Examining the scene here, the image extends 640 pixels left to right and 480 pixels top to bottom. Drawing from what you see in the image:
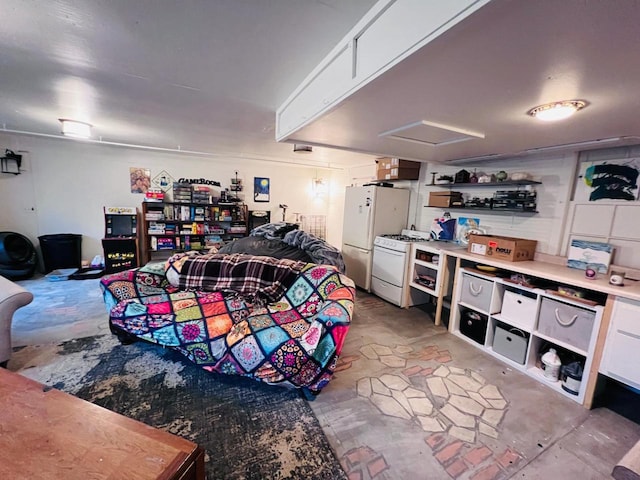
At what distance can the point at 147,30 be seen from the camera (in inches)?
51.1

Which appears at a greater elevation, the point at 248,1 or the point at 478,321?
the point at 248,1

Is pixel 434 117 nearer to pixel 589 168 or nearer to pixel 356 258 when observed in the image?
pixel 589 168

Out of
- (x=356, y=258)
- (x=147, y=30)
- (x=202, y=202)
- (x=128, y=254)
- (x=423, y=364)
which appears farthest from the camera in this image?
(x=202, y=202)

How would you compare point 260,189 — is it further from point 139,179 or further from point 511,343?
point 511,343

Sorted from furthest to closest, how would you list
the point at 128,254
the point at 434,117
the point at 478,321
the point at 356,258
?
the point at 128,254 → the point at 356,258 → the point at 478,321 → the point at 434,117

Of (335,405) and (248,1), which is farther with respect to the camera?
(335,405)

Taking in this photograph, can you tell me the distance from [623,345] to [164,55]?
3361 mm

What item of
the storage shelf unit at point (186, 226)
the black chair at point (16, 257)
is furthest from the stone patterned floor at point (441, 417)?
the black chair at point (16, 257)

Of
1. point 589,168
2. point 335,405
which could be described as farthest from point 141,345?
point 589,168

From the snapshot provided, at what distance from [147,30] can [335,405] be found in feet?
7.98

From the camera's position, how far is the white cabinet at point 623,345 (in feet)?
5.45

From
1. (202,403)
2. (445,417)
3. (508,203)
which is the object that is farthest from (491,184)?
(202,403)

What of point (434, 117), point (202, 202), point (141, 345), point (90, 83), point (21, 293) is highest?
point (90, 83)

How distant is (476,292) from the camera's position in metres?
2.62
